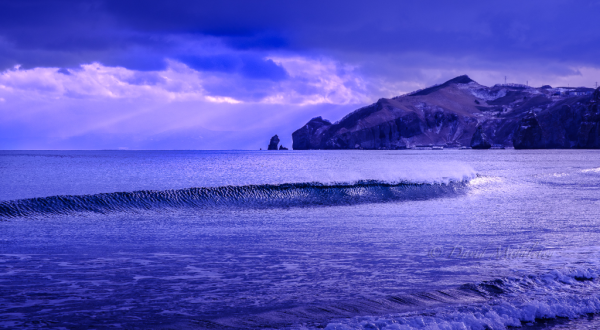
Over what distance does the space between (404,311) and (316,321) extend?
1.45 m

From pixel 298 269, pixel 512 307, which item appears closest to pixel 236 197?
pixel 298 269

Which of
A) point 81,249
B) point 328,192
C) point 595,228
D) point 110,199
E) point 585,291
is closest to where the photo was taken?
point 585,291

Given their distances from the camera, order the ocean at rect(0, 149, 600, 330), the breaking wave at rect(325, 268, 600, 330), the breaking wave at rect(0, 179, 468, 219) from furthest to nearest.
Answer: the breaking wave at rect(0, 179, 468, 219)
the ocean at rect(0, 149, 600, 330)
the breaking wave at rect(325, 268, 600, 330)

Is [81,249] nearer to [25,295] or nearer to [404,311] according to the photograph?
[25,295]

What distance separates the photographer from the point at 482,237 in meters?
13.7

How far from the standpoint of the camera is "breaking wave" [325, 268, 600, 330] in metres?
6.55

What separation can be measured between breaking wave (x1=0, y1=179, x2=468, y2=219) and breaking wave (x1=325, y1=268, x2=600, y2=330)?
16.2 meters

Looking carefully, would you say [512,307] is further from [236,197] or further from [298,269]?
[236,197]

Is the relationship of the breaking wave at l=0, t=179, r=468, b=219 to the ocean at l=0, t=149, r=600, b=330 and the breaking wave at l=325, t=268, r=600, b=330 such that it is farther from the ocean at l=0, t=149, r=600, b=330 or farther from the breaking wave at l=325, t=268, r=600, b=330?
the breaking wave at l=325, t=268, r=600, b=330

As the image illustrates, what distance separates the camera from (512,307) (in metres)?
7.21

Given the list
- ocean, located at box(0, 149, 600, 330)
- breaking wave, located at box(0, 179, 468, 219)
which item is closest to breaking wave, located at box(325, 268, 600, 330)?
ocean, located at box(0, 149, 600, 330)

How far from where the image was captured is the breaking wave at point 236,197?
67.4 feet

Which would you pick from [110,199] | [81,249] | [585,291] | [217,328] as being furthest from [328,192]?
[217,328]

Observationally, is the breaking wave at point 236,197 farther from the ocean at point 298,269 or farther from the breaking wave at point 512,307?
the breaking wave at point 512,307
